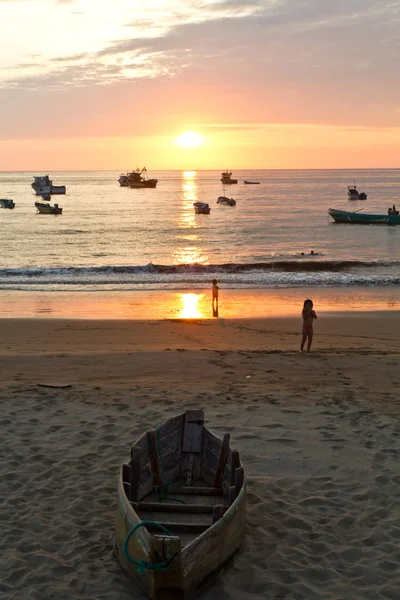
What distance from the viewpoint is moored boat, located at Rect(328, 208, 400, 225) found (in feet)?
202

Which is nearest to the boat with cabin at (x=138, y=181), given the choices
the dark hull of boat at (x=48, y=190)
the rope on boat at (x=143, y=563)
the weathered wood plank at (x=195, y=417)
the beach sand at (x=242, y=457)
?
the dark hull of boat at (x=48, y=190)

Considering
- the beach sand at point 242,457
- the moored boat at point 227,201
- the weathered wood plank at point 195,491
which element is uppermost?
the moored boat at point 227,201

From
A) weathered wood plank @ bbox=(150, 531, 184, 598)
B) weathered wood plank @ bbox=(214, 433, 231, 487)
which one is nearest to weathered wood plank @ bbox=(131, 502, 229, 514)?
weathered wood plank @ bbox=(214, 433, 231, 487)

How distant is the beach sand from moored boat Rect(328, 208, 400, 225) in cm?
4748

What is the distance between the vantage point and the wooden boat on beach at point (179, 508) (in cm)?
571

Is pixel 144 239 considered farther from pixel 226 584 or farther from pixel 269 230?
pixel 226 584

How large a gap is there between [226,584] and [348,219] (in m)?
61.4

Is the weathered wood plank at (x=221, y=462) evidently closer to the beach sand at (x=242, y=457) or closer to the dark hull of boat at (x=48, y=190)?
the beach sand at (x=242, y=457)

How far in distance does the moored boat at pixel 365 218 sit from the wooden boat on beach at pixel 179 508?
5691 centimetres

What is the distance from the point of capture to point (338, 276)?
1377 inches

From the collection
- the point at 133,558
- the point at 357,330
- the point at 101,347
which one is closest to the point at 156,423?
the point at 133,558

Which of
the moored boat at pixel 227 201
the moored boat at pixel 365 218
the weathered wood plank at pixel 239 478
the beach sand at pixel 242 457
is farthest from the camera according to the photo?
the moored boat at pixel 227 201

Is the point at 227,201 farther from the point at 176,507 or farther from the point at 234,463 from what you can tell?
the point at 176,507

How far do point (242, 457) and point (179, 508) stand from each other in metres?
2.21
